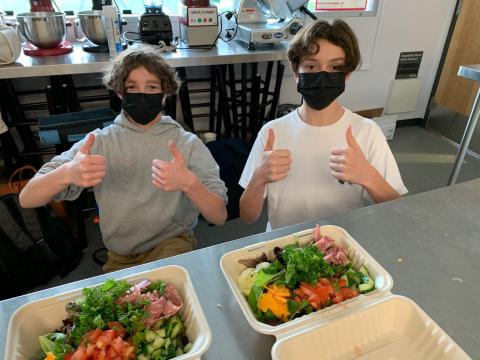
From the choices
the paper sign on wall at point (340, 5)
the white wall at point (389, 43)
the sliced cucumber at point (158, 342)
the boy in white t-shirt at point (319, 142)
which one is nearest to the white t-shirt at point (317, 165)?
the boy in white t-shirt at point (319, 142)

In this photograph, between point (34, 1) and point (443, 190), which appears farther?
point (34, 1)

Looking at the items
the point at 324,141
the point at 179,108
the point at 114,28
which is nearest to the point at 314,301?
the point at 324,141

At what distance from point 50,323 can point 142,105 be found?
0.73m

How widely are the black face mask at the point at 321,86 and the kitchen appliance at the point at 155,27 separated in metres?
1.41

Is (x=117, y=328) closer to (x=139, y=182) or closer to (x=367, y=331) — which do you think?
(x=367, y=331)

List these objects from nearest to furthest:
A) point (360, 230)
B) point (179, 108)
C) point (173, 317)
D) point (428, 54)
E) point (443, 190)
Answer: point (173, 317), point (360, 230), point (443, 190), point (179, 108), point (428, 54)

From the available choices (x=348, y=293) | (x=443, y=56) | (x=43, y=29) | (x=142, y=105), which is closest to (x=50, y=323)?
(x=348, y=293)

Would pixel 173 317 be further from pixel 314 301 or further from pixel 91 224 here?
pixel 91 224

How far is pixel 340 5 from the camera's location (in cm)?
320

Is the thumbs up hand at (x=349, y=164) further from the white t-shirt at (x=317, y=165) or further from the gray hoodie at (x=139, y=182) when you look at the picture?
the gray hoodie at (x=139, y=182)

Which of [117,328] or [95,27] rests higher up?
[95,27]

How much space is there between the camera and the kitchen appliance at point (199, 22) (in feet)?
7.57

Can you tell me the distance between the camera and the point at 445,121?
12.2 ft

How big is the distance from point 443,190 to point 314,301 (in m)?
0.69
